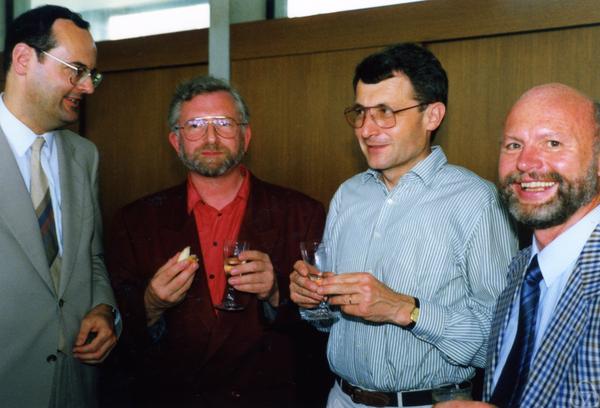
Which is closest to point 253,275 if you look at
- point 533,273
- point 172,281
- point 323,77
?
point 172,281

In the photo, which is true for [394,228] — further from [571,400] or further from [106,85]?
[106,85]

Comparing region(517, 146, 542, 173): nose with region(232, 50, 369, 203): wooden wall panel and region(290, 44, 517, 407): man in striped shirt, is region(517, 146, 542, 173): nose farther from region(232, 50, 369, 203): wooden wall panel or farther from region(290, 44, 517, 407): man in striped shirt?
region(232, 50, 369, 203): wooden wall panel

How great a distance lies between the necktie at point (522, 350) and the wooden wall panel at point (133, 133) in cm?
327

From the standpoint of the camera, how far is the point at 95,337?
8.48 feet

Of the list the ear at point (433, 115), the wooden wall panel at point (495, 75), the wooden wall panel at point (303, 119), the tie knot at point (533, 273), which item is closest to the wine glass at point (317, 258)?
the ear at point (433, 115)

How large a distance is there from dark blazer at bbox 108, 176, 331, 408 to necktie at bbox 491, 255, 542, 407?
108 centimetres

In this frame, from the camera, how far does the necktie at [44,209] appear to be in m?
2.51

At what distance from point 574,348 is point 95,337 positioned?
182 centimetres

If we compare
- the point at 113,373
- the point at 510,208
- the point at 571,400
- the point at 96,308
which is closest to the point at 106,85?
the point at 113,373

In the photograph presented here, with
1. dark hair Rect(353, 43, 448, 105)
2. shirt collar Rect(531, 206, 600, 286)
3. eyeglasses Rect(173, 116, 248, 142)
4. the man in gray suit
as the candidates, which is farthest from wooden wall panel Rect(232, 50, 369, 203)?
shirt collar Rect(531, 206, 600, 286)

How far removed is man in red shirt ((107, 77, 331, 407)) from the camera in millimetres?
2695

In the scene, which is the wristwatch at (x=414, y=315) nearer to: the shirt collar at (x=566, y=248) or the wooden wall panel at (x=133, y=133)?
the shirt collar at (x=566, y=248)

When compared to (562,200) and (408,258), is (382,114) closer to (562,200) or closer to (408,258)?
(408,258)

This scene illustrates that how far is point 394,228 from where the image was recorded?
7.50 ft
